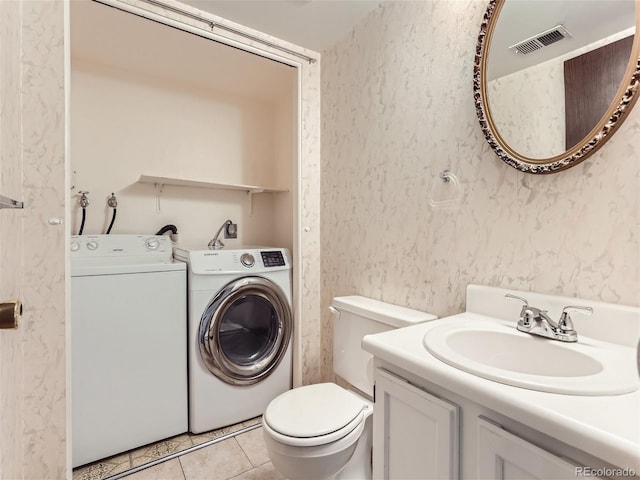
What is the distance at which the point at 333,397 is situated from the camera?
148cm

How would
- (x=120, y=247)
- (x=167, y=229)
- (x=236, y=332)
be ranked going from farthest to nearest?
(x=167, y=229), (x=236, y=332), (x=120, y=247)

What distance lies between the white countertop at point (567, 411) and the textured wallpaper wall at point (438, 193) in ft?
1.65

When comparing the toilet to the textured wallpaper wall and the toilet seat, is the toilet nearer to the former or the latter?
the toilet seat

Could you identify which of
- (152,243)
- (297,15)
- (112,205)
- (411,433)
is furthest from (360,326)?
(112,205)

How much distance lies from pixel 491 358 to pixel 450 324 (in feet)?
0.50

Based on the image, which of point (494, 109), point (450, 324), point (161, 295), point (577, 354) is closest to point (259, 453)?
point (161, 295)

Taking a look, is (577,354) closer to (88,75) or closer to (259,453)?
(259,453)

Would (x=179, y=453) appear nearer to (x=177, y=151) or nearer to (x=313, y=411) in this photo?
(x=313, y=411)

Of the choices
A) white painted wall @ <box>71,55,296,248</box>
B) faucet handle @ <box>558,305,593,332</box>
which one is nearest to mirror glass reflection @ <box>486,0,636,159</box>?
faucet handle @ <box>558,305,593,332</box>

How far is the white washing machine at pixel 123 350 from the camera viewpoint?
1604mm

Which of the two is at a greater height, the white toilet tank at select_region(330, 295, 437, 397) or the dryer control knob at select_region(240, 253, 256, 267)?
the dryer control knob at select_region(240, 253, 256, 267)

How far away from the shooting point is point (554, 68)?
1.08 m

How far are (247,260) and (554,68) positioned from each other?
1686 mm

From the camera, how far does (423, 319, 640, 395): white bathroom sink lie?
2.22ft
